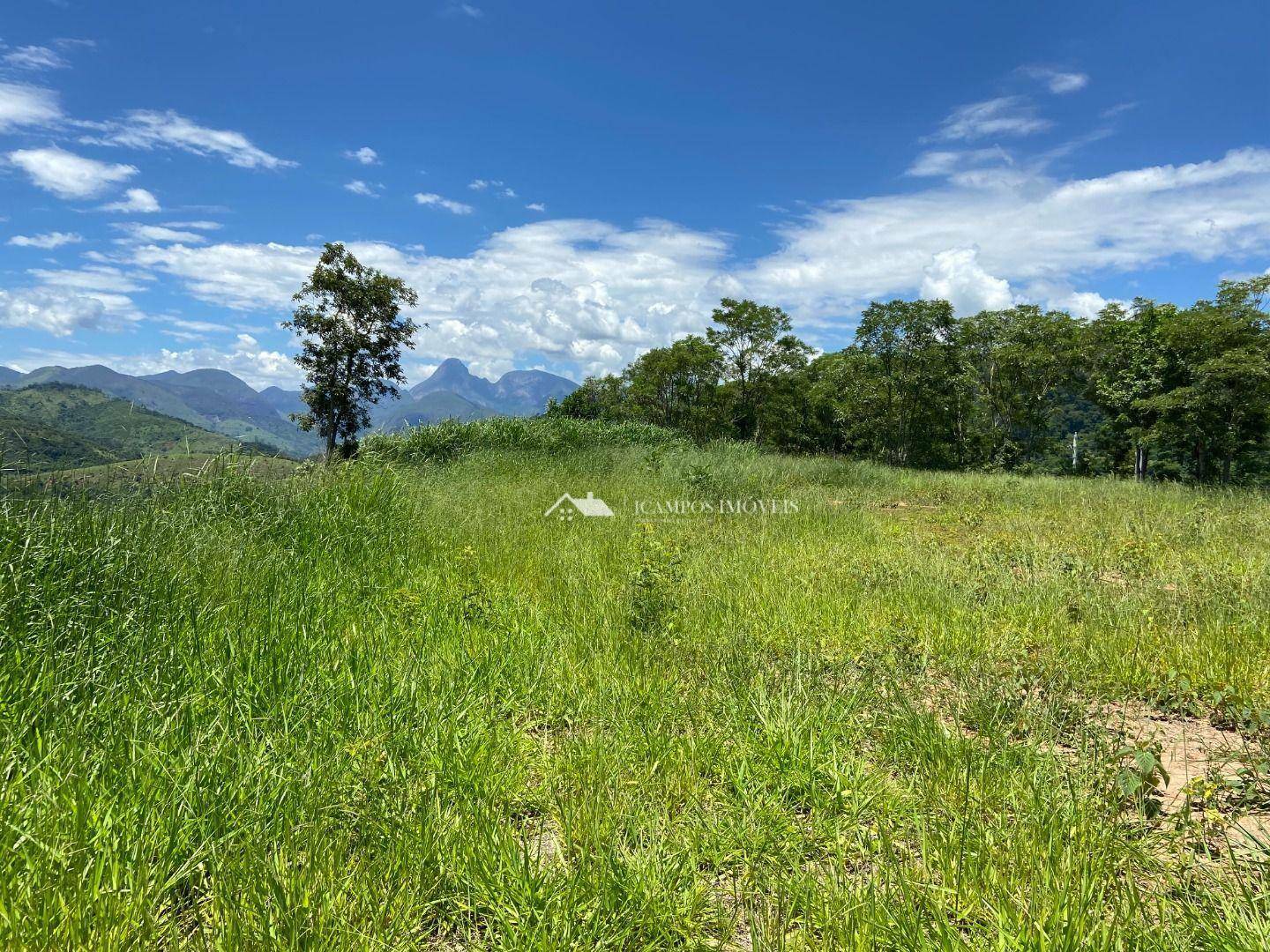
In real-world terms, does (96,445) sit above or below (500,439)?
below

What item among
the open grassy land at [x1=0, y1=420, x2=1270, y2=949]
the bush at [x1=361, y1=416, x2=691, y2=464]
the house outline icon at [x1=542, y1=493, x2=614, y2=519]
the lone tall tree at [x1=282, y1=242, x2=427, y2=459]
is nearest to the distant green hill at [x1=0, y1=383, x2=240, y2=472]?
the open grassy land at [x1=0, y1=420, x2=1270, y2=949]

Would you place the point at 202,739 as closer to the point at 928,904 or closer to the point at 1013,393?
the point at 928,904

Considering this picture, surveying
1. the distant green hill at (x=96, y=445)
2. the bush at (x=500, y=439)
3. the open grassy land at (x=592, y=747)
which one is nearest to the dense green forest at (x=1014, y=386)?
the bush at (x=500, y=439)

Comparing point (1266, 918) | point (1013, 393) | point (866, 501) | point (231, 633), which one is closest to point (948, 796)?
point (1266, 918)

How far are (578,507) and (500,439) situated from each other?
19.9 feet

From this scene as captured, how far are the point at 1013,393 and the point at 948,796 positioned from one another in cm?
3021

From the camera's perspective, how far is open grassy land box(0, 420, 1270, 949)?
1.53 meters

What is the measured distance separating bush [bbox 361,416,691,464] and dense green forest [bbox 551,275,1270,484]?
12992 millimetres

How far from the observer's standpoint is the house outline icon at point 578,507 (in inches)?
300

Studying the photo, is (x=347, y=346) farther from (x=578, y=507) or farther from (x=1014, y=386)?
(x=1014, y=386)

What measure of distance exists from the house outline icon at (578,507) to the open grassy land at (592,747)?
2644 millimetres

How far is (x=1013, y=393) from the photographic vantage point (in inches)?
1042

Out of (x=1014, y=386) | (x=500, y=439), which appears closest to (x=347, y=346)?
(x=500, y=439)

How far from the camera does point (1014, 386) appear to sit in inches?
1037
